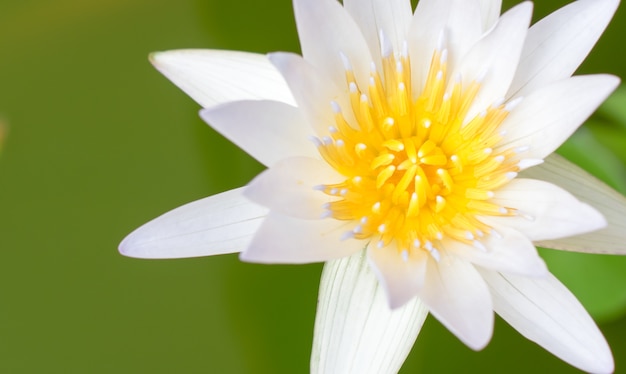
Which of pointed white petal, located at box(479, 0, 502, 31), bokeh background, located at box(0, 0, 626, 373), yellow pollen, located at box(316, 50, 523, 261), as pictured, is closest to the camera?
yellow pollen, located at box(316, 50, 523, 261)

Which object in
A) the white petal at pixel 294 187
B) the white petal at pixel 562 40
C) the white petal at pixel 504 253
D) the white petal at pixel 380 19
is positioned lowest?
the white petal at pixel 504 253

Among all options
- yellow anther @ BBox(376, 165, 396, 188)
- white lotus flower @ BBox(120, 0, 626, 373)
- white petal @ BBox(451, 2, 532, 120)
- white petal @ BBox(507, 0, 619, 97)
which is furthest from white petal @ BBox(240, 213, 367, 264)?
white petal @ BBox(507, 0, 619, 97)

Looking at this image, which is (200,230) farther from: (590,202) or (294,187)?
(590,202)

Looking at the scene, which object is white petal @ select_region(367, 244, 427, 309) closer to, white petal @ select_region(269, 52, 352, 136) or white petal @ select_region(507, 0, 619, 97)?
white petal @ select_region(269, 52, 352, 136)

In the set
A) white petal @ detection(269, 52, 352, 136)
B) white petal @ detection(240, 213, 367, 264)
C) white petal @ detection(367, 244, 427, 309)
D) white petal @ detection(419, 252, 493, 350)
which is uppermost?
white petal @ detection(269, 52, 352, 136)

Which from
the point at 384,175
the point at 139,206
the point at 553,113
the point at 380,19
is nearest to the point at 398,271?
the point at 384,175

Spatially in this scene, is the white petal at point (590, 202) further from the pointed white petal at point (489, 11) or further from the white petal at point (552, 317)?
the pointed white petal at point (489, 11)

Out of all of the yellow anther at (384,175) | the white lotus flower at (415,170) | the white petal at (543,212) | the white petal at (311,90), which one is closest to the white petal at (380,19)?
the white lotus flower at (415,170)
